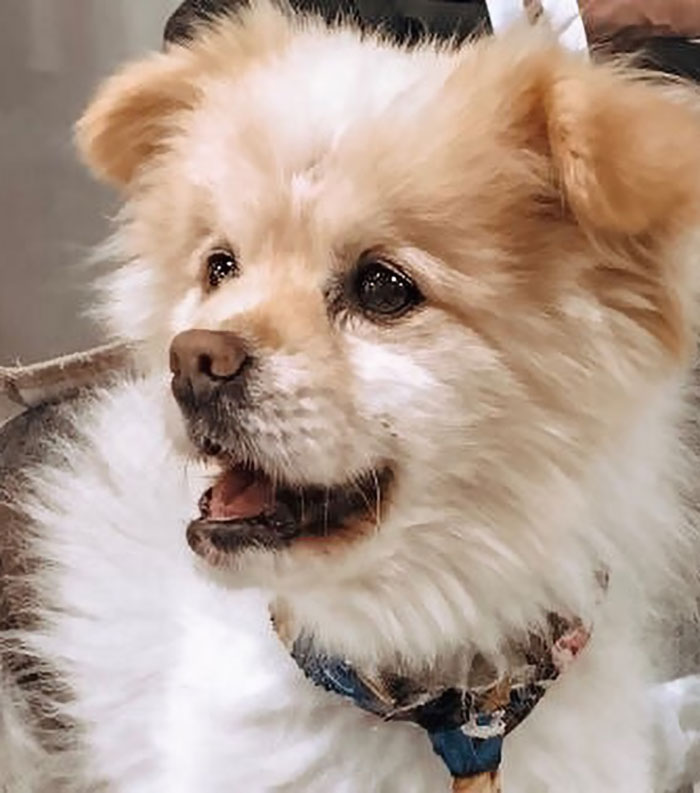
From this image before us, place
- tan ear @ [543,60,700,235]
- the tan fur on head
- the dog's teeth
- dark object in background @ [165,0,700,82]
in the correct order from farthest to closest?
1. dark object in background @ [165,0,700,82]
2. the tan fur on head
3. the dog's teeth
4. tan ear @ [543,60,700,235]

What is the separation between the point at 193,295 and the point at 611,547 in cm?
30

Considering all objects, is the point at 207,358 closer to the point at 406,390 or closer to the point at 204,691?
the point at 406,390

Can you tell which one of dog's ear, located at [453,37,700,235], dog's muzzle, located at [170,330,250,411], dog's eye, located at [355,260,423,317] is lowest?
dog's muzzle, located at [170,330,250,411]

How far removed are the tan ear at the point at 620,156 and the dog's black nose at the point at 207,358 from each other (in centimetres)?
20

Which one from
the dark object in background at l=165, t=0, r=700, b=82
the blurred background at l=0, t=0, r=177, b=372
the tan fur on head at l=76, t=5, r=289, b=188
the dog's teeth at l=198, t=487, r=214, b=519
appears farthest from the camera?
the blurred background at l=0, t=0, r=177, b=372

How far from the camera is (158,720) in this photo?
1.12m

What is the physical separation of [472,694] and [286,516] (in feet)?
0.57

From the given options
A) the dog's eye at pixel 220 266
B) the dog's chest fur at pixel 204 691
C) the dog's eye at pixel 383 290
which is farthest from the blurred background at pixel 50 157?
the dog's eye at pixel 383 290

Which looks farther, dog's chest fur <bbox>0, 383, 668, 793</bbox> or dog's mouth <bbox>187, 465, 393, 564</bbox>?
dog's chest fur <bbox>0, 383, 668, 793</bbox>

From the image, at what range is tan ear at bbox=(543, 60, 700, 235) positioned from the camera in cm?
84

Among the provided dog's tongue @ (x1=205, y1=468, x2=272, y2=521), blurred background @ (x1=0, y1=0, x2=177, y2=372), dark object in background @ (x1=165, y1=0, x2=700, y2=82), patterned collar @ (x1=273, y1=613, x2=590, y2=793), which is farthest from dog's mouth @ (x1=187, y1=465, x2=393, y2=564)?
blurred background @ (x1=0, y1=0, x2=177, y2=372)

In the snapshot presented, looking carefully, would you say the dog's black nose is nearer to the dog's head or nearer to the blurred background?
the dog's head

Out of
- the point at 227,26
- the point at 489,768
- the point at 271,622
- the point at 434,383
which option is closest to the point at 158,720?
the point at 271,622

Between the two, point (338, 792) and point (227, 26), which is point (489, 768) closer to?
point (338, 792)
